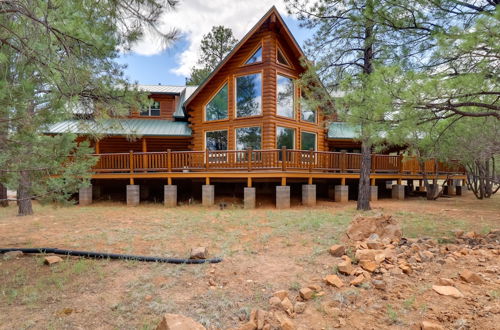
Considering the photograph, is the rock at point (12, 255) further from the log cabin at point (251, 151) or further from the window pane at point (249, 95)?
the window pane at point (249, 95)

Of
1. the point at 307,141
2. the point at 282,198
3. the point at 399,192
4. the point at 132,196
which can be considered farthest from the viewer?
the point at 399,192

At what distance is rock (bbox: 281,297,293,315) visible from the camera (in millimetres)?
2773

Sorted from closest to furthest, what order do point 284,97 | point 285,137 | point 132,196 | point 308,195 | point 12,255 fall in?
point 12,255, point 308,195, point 132,196, point 284,97, point 285,137

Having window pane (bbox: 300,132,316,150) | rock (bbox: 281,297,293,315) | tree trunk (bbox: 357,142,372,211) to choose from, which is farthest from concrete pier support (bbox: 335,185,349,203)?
rock (bbox: 281,297,293,315)

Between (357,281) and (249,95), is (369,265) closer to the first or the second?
(357,281)

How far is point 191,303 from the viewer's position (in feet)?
9.85

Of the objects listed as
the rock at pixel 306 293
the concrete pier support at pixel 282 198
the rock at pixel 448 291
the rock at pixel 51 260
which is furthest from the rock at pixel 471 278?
the concrete pier support at pixel 282 198

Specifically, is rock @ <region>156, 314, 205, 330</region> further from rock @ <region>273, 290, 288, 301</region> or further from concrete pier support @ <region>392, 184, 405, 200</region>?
concrete pier support @ <region>392, 184, 405, 200</region>

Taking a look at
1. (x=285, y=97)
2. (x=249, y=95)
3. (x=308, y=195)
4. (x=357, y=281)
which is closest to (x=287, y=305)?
(x=357, y=281)

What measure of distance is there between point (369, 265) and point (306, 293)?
3.90 ft

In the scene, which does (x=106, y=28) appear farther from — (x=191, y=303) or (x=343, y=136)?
(x=343, y=136)

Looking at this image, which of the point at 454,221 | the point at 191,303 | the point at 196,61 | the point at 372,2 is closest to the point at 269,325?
the point at 191,303

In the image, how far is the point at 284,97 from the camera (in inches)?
477

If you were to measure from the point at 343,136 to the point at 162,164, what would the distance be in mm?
9307
